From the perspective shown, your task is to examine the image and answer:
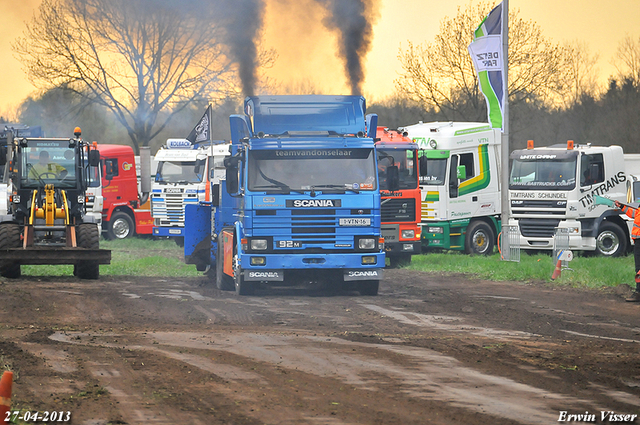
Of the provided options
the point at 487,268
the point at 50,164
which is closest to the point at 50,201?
the point at 50,164

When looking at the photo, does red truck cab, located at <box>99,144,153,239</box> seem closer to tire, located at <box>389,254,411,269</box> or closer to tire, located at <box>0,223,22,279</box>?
Answer: tire, located at <box>0,223,22,279</box>

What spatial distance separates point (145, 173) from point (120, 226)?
7.96 ft

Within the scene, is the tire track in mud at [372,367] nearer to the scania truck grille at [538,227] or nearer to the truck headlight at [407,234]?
the truck headlight at [407,234]

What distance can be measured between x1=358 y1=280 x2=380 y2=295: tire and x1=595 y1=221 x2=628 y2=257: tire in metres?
11.1

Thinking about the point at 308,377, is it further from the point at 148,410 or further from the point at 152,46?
the point at 152,46

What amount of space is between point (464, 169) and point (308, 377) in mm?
16245

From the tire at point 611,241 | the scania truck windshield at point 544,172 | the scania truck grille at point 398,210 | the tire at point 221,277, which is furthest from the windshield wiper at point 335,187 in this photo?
the tire at point 611,241

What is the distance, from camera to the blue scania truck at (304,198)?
46.8 feet

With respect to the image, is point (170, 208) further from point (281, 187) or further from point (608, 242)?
point (281, 187)

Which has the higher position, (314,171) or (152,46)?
(152,46)

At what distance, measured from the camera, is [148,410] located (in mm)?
6648

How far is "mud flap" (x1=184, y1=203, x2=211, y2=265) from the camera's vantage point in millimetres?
18453

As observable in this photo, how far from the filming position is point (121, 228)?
102ft

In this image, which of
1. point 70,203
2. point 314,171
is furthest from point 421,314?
point 70,203
